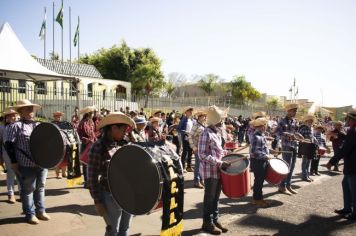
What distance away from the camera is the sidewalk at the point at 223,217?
572cm

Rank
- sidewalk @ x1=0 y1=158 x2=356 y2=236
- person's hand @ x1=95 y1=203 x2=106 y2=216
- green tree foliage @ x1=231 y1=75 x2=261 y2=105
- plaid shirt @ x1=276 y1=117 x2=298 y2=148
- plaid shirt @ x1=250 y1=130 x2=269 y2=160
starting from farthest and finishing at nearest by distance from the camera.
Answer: green tree foliage @ x1=231 y1=75 x2=261 y2=105 < plaid shirt @ x1=276 y1=117 x2=298 y2=148 < plaid shirt @ x1=250 y1=130 x2=269 y2=160 < sidewalk @ x1=0 y1=158 x2=356 y2=236 < person's hand @ x1=95 y1=203 x2=106 y2=216

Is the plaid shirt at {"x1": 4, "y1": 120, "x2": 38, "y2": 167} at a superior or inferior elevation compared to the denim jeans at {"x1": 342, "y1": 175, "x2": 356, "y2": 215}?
superior

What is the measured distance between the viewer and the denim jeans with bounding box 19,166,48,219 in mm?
5645

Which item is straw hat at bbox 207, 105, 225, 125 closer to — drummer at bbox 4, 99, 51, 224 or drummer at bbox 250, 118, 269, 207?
drummer at bbox 250, 118, 269, 207

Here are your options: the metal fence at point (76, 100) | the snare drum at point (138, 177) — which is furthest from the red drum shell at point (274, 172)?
the metal fence at point (76, 100)

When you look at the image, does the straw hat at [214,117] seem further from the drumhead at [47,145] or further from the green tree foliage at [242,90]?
the green tree foliage at [242,90]

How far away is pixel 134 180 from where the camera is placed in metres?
3.38

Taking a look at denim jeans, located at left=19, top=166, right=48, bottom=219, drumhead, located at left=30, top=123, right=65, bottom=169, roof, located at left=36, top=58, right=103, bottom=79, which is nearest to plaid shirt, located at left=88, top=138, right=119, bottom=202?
drumhead, located at left=30, top=123, right=65, bottom=169

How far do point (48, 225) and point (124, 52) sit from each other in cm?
4037

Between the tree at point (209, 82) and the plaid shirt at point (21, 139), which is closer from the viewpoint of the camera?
the plaid shirt at point (21, 139)

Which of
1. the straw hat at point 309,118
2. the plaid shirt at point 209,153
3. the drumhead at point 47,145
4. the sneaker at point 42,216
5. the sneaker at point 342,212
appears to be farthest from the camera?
the straw hat at point 309,118

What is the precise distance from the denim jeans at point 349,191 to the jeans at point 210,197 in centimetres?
288

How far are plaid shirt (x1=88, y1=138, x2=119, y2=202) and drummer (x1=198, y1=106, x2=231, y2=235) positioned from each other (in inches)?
81.5

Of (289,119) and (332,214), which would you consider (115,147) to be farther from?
(289,119)
